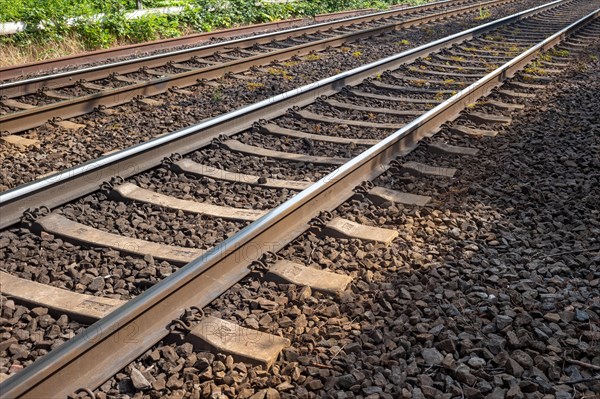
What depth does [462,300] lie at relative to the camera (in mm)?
3779

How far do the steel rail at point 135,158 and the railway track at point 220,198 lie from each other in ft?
0.04

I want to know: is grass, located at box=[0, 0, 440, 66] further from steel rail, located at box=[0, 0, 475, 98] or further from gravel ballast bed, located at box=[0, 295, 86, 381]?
gravel ballast bed, located at box=[0, 295, 86, 381]

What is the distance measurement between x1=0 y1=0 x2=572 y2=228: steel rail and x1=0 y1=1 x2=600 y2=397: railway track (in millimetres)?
11

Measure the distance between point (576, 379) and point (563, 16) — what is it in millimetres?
15993

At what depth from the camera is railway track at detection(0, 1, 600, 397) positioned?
340cm

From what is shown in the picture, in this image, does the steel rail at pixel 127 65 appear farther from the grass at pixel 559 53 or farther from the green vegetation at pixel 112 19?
the grass at pixel 559 53

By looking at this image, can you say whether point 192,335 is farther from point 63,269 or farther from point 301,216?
point 301,216

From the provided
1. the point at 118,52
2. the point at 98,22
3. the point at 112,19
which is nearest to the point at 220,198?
the point at 118,52

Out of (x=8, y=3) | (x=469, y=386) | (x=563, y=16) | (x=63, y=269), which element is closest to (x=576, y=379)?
(x=469, y=386)

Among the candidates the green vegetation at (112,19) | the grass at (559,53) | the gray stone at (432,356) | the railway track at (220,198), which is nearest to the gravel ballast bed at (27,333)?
the railway track at (220,198)

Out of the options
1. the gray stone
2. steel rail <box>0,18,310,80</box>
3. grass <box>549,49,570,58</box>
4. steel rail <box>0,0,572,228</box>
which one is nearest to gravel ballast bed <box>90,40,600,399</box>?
the gray stone

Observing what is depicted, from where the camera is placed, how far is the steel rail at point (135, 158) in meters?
4.72

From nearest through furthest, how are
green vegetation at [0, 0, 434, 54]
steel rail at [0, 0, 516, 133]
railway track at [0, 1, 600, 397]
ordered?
1. railway track at [0, 1, 600, 397]
2. steel rail at [0, 0, 516, 133]
3. green vegetation at [0, 0, 434, 54]

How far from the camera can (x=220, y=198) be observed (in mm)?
5168
